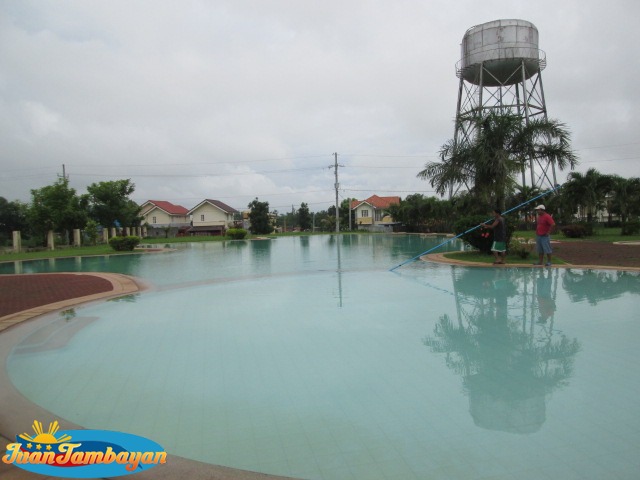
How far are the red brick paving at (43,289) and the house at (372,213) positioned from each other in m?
54.8

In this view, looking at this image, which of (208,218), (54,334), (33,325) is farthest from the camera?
(208,218)

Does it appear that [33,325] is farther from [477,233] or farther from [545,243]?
[477,233]

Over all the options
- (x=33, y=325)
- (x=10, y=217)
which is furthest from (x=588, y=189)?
(x=10, y=217)

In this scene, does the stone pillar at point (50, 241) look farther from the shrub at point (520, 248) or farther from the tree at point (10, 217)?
the shrub at point (520, 248)

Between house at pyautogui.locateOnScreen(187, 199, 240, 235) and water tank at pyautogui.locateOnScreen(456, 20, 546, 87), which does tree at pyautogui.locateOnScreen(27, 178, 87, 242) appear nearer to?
house at pyautogui.locateOnScreen(187, 199, 240, 235)

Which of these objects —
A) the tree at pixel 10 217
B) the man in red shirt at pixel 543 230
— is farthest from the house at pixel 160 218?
the man in red shirt at pixel 543 230

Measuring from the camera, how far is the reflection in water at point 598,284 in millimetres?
7816

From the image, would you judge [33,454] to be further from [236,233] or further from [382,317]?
[236,233]

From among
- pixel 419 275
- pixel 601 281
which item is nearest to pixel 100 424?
pixel 419 275

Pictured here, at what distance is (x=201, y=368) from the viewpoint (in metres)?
4.59

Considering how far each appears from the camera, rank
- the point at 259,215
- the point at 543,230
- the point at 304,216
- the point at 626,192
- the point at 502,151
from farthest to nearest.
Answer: the point at 304,216, the point at 259,215, the point at 626,192, the point at 502,151, the point at 543,230

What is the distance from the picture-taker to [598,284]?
359 inches

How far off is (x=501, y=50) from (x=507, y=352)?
98.7 feet

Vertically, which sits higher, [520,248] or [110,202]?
[110,202]
